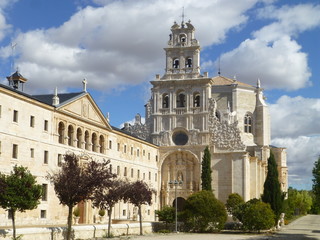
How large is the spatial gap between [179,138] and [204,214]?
22.9 meters

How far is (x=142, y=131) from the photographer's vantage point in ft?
241

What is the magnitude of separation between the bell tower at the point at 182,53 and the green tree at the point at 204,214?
25293 mm

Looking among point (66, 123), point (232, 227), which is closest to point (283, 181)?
point (232, 227)

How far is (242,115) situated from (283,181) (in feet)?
51.0

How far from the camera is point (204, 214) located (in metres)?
49.6

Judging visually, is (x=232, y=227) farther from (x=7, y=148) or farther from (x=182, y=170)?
(x=7, y=148)

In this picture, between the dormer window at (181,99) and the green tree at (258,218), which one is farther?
the dormer window at (181,99)

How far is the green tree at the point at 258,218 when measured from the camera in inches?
1925

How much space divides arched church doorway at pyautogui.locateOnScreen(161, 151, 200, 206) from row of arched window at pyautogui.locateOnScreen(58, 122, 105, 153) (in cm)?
1814

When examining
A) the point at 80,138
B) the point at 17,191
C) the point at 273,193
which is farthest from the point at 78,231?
the point at 273,193

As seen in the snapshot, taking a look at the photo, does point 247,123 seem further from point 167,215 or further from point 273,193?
point 167,215

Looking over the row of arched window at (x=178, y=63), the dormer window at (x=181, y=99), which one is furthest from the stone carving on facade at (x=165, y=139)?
the row of arched window at (x=178, y=63)

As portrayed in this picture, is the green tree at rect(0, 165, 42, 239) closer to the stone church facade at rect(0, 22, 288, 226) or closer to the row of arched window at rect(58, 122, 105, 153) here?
the stone church facade at rect(0, 22, 288, 226)

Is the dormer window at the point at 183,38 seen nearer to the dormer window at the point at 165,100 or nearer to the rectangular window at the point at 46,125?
the dormer window at the point at 165,100
